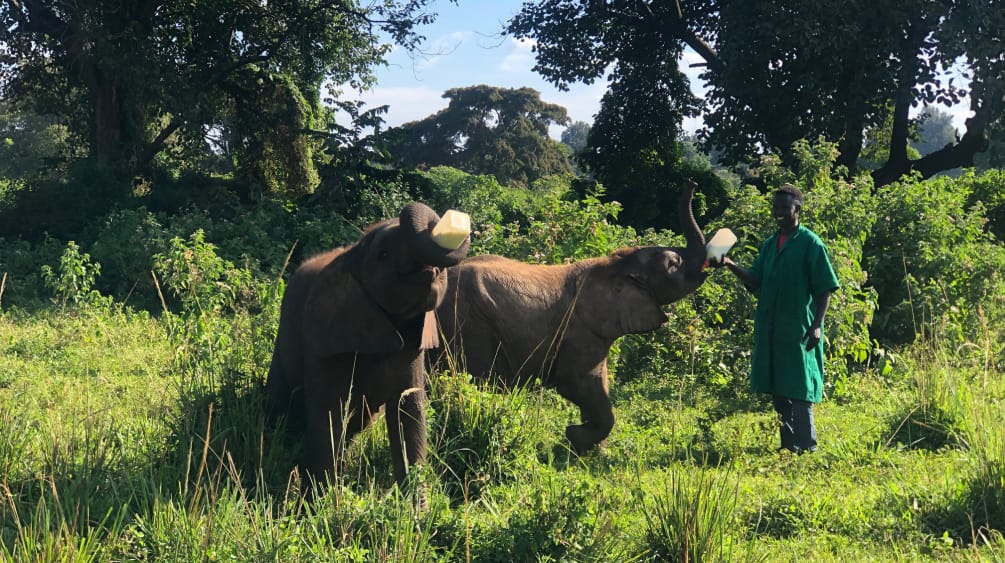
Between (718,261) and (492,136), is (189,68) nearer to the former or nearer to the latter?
(718,261)

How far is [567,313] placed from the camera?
6.08 metres

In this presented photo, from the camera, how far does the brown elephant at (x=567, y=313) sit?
19.8ft

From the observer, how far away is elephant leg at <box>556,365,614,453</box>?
596 cm

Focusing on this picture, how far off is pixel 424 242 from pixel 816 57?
1439cm

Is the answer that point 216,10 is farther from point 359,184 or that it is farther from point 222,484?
point 222,484

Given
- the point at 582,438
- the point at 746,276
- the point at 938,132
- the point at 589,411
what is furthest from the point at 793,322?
the point at 938,132

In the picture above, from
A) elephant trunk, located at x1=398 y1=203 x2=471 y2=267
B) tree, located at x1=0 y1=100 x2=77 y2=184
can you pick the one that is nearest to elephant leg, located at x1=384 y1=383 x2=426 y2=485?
elephant trunk, located at x1=398 y1=203 x2=471 y2=267

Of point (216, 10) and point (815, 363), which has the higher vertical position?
point (216, 10)

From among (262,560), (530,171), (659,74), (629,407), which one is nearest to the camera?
(262,560)

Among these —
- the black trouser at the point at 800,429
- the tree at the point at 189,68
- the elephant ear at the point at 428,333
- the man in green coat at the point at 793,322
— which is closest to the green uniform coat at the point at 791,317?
the man in green coat at the point at 793,322

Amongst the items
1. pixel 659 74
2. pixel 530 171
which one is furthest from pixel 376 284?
pixel 530 171

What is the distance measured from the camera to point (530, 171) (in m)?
41.8

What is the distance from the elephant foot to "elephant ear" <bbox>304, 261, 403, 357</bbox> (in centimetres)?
213

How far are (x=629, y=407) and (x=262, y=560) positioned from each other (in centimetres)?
460
